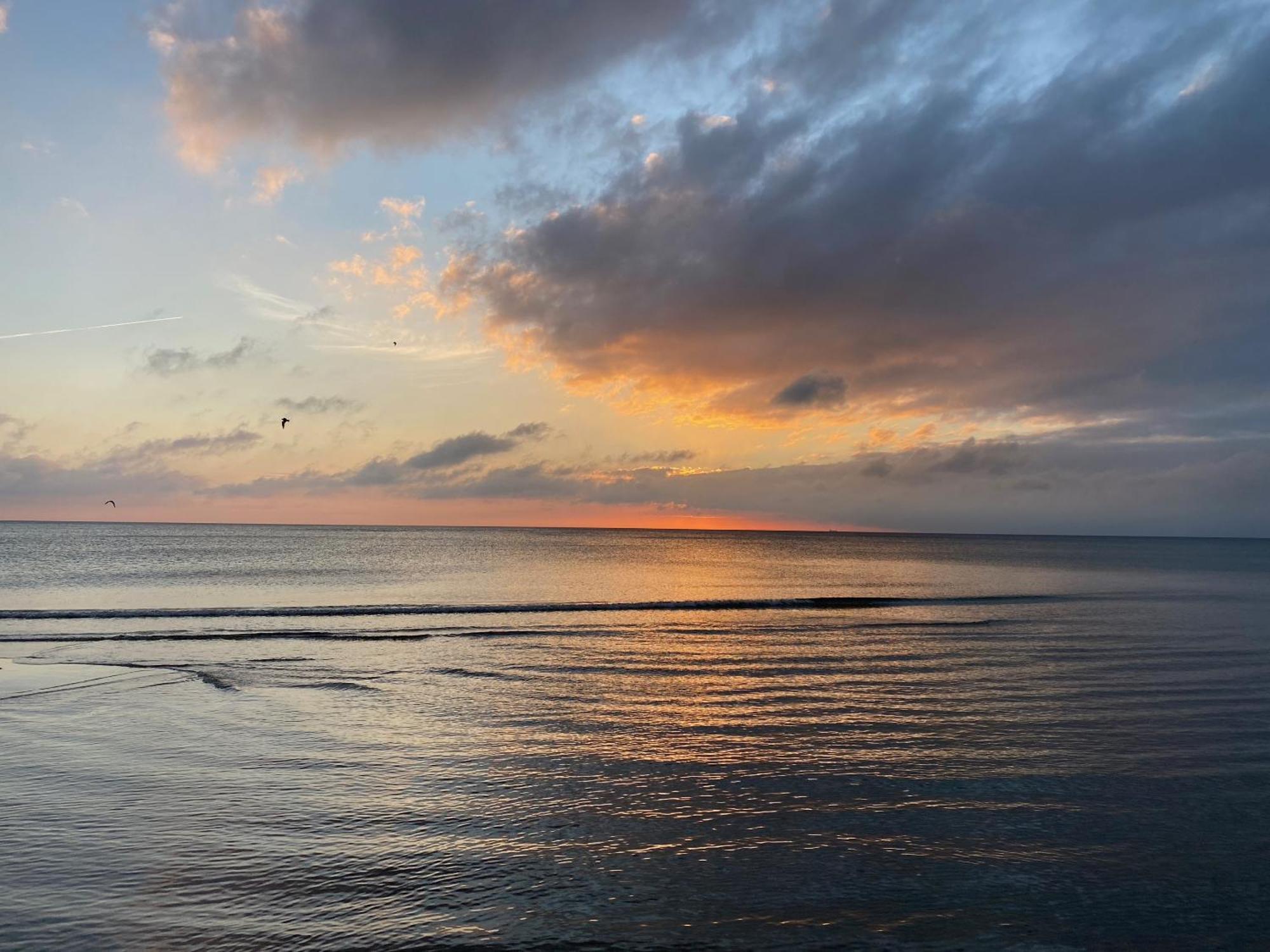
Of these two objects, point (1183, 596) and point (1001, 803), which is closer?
point (1001, 803)

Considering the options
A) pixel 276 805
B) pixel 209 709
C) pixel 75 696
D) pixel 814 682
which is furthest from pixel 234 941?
pixel 814 682

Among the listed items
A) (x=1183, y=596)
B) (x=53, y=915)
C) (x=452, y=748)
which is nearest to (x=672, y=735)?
(x=452, y=748)

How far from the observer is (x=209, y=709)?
21.2 metres

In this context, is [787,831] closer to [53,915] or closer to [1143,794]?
[1143,794]

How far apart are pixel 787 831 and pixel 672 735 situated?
6324 mm

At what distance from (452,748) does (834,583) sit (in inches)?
2699

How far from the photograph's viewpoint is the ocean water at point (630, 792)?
10000 mm

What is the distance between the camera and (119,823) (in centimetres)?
1294

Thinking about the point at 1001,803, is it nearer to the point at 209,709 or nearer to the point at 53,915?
the point at 53,915

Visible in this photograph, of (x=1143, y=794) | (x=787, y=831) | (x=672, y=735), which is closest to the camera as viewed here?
(x=787, y=831)

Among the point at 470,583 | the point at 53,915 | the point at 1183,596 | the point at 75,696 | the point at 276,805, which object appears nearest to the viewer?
the point at 53,915

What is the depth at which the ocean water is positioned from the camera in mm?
10000

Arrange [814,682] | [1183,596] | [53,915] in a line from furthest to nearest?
[1183,596] < [814,682] < [53,915]

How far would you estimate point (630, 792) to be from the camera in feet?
48.4
